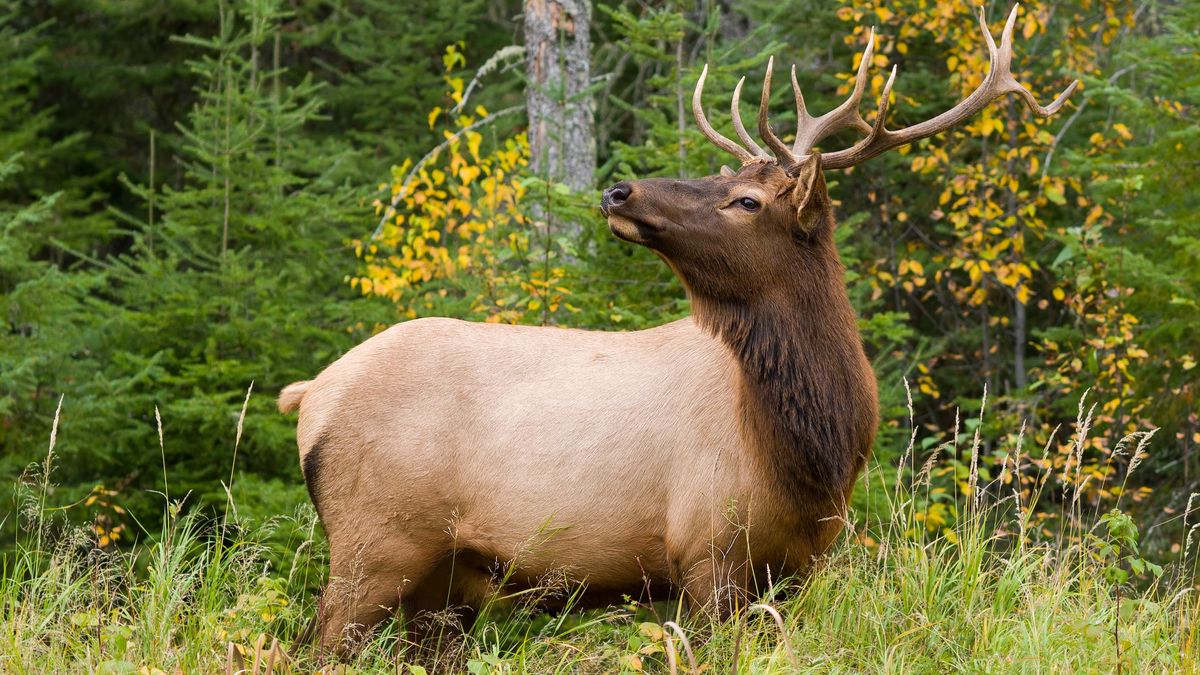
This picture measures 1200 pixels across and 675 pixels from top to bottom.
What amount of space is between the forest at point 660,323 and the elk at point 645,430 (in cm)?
20

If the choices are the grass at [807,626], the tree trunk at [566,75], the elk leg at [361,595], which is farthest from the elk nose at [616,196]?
the tree trunk at [566,75]

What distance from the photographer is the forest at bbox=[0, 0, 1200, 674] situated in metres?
4.15

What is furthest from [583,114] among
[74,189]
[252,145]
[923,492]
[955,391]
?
[74,189]

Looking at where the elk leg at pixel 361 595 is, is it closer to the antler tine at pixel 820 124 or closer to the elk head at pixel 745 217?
the elk head at pixel 745 217

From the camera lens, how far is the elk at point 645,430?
4.43 meters

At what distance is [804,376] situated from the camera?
14.8ft

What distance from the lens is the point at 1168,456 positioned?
8742 mm

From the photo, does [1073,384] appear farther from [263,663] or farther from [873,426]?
[263,663]

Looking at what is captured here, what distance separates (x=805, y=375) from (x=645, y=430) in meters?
0.60

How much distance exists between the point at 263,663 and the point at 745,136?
269cm

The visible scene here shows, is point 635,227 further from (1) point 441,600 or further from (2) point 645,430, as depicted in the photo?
(1) point 441,600

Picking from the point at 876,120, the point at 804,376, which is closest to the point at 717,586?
the point at 804,376

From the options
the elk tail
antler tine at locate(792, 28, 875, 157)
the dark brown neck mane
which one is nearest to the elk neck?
the dark brown neck mane

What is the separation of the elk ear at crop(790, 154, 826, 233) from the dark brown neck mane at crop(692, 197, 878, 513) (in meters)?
0.07
